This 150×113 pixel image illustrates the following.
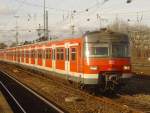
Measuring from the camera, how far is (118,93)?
18.2m

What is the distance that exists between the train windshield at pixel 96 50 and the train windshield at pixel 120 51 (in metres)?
0.33

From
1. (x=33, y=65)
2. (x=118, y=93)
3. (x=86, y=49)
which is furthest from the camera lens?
(x=33, y=65)

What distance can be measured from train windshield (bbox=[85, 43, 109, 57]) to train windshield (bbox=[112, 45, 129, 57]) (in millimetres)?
328

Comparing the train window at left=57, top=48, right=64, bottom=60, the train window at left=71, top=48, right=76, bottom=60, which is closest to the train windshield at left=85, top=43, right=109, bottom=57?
the train window at left=71, top=48, right=76, bottom=60

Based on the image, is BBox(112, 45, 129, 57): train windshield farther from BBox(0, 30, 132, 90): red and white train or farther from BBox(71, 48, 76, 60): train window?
BBox(71, 48, 76, 60): train window

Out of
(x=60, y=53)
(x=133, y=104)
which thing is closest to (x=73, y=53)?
(x=60, y=53)

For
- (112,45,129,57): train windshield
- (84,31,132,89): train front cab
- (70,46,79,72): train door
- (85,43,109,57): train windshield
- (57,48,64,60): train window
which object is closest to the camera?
(84,31,132,89): train front cab

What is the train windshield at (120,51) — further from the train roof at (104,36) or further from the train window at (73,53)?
the train window at (73,53)

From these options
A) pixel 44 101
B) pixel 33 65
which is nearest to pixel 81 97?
pixel 44 101

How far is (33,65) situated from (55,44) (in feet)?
36.5

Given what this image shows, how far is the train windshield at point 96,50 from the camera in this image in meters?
16.9

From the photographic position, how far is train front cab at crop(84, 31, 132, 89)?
16594 mm

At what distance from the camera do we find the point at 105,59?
1678 cm

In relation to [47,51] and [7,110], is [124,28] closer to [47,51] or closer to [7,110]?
[47,51]
